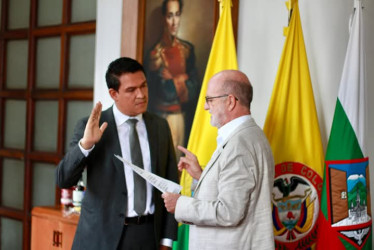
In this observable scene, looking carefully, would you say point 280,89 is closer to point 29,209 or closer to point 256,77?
point 256,77

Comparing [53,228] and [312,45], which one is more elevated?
[312,45]

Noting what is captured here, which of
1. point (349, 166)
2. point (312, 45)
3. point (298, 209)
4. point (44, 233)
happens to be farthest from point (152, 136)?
point (44, 233)

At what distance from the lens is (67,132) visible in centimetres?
552

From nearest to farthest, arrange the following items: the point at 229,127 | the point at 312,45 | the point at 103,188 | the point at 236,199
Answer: the point at 236,199
the point at 229,127
the point at 103,188
the point at 312,45

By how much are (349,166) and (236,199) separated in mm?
1044

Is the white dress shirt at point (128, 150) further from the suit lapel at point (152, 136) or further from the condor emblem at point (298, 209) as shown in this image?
the condor emblem at point (298, 209)

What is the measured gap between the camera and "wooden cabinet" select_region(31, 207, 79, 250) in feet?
13.6

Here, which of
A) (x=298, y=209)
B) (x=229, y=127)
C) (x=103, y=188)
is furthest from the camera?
(x=298, y=209)

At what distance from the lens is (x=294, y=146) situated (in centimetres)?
336

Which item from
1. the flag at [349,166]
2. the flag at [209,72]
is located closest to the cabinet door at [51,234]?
the flag at [209,72]

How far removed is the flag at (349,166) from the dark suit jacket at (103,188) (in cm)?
88

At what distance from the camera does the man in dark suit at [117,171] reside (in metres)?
2.80

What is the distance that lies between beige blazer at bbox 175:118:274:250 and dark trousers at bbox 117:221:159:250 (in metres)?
0.43

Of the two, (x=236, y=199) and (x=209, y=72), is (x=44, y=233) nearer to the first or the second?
(x=209, y=72)
